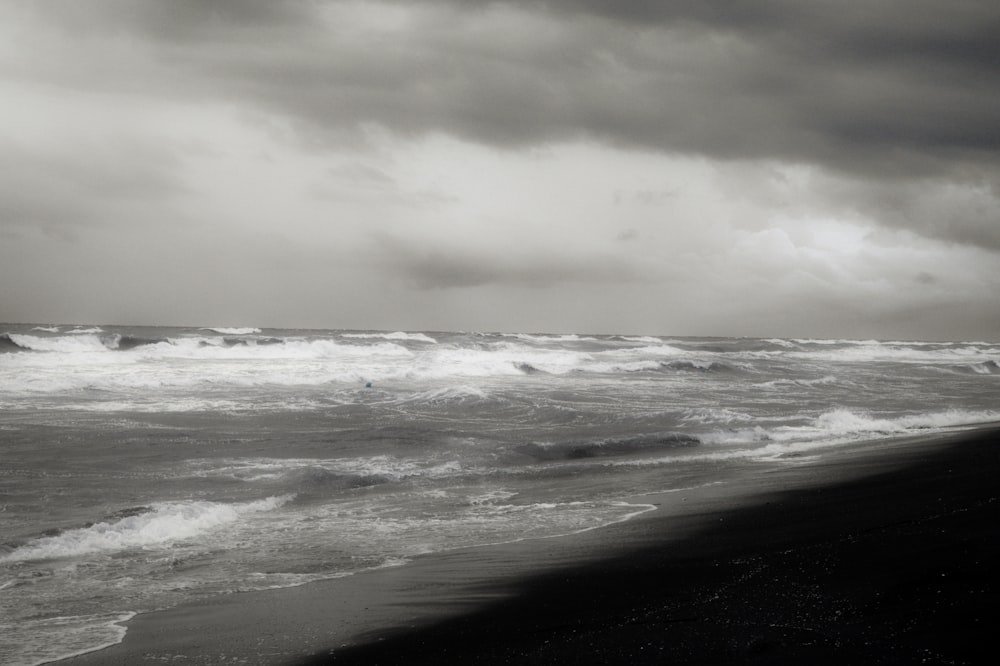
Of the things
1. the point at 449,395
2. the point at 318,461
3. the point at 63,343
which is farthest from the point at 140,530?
the point at 63,343

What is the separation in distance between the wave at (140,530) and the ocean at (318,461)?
3 centimetres

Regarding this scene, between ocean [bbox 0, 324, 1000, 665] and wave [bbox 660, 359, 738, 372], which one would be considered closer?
ocean [bbox 0, 324, 1000, 665]

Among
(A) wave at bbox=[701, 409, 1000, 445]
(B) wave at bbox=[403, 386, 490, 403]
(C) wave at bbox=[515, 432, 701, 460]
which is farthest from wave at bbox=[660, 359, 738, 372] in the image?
(C) wave at bbox=[515, 432, 701, 460]

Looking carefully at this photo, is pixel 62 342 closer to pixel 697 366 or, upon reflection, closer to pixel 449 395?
pixel 449 395

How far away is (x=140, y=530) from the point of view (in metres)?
8.12

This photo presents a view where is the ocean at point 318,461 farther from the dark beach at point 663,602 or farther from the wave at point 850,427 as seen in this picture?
the dark beach at point 663,602

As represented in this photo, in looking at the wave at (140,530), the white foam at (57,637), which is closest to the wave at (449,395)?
the wave at (140,530)

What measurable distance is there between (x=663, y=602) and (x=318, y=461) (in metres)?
8.60

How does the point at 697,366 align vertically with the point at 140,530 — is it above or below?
above

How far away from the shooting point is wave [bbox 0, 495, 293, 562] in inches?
293

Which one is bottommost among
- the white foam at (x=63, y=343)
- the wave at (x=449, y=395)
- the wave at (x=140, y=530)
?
the wave at (x=140, y=530)

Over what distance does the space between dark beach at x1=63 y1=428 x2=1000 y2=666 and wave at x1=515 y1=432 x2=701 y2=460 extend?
5778mm

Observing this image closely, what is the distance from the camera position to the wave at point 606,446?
14070 mm

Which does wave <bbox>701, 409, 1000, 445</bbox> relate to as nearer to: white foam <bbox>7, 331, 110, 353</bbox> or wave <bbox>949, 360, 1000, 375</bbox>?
wave <bbox>949, 360, 1000, 375</bbox>
